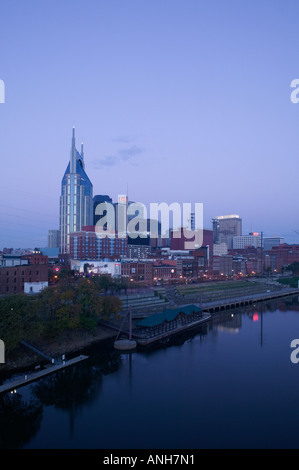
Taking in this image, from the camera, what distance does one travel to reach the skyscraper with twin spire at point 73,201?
164 metres

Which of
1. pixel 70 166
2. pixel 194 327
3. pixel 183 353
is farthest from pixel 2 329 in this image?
pixel 70 166

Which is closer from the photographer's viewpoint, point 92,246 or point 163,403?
point 163,403

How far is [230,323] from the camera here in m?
44.4

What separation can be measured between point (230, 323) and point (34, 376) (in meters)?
29.1

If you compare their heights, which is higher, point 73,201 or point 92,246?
point 73,201

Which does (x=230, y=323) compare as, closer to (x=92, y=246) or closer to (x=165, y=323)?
(x=165, y=323)

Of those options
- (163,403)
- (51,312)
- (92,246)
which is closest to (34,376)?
(51,312)

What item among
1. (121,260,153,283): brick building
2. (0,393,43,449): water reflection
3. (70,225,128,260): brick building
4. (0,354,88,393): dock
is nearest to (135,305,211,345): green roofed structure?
(0,354,88,393): dock

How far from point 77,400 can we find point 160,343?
13.3m

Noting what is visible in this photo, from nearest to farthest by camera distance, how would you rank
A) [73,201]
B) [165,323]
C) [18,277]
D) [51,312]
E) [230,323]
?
[51,312]
[165,323]
[230,323]
[18,277]
[73,201]

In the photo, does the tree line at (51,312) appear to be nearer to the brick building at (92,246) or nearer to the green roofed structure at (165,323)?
the green roofed structure at (165,323)

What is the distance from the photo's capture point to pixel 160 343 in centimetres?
3309

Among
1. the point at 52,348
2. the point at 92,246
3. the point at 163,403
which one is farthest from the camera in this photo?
the point at 92,246
